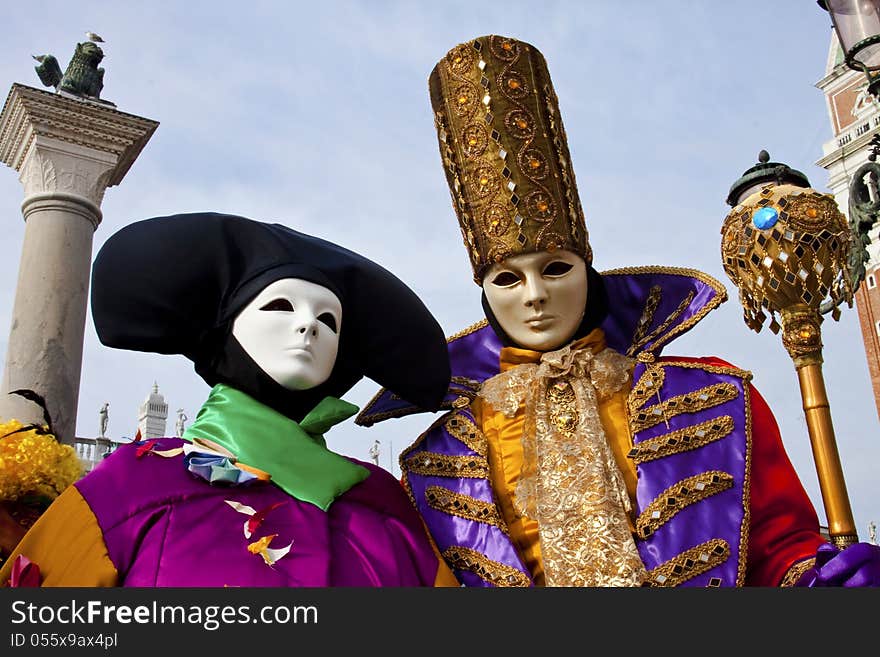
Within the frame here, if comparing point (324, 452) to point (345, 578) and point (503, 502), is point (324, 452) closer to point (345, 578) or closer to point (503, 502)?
point (345, 578)

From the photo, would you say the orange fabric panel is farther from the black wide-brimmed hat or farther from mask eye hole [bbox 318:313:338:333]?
mask eye hole [bbox 318:313:338:333]

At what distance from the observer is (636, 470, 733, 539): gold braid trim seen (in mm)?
2852

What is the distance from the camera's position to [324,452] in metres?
2.73

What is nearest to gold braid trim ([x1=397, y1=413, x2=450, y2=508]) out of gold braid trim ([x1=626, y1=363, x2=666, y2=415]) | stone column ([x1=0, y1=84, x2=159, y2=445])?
gold braid trim ([x1=626, y1=363, x2=666, y2=415])

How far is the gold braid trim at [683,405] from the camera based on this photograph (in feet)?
10.00

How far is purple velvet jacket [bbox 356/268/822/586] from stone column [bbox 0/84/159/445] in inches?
161

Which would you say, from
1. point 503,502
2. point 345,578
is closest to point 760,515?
point 503,502

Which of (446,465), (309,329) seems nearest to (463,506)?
(446,465)

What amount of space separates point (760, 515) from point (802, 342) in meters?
0.62

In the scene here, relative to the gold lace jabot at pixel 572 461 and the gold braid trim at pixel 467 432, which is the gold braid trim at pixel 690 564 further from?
the gold braid trim at pixel 467 432

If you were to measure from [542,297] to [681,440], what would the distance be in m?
0.69

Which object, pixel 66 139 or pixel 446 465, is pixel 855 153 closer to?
pixel 66 139

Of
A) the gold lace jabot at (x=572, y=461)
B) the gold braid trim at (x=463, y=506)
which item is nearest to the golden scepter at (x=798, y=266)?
the gold lace jabot at (x=572, y=461)

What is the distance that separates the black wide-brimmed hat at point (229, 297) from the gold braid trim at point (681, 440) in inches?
29.3
